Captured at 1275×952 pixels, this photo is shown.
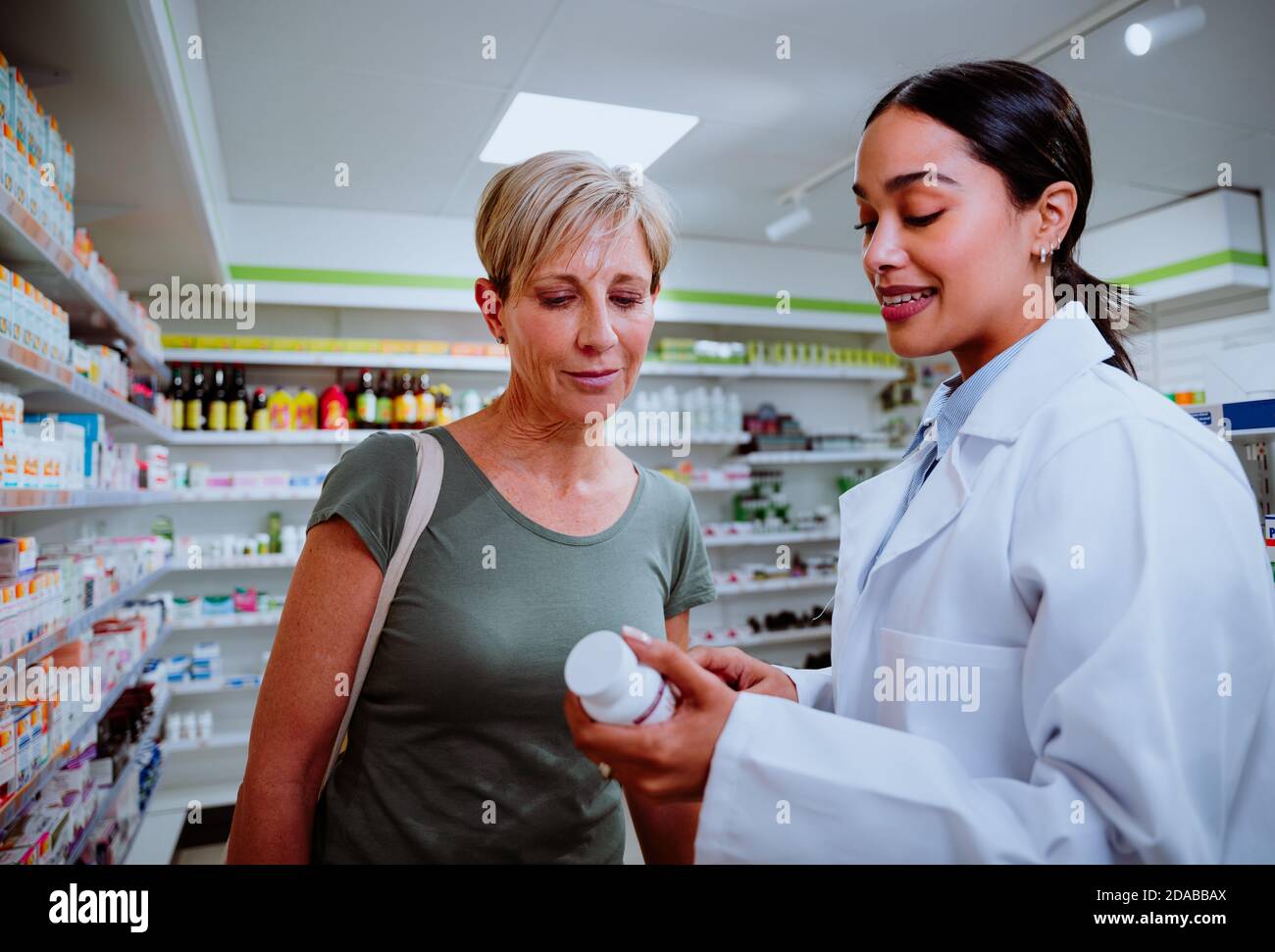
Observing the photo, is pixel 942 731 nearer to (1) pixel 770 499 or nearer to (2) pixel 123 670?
(2) pixel 123 670

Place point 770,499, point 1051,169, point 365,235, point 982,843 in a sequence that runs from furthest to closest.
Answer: point 770,499 < point 365,235 < point 1051,169 < point 982,843

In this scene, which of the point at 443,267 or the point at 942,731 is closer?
the point at 942,731

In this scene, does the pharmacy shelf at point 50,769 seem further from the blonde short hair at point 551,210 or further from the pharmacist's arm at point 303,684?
the blonde short hair at point 551,210

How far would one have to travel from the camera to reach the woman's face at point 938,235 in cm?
87

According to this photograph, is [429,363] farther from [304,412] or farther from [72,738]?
[72,738]

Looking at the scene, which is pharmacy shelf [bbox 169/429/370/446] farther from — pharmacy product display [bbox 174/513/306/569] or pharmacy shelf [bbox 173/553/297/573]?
pharmacy shelf [bbox 173/553/297/573]

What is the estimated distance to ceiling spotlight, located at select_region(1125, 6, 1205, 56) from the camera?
8.53 ft

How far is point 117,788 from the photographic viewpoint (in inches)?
110

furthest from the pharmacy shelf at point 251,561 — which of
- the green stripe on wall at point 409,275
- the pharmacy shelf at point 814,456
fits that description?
the pharmacy shelf at point 814,456

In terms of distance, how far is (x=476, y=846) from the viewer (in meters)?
1.09

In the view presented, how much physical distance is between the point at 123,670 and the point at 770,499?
13.7 feet

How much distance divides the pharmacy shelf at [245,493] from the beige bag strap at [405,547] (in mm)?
3449

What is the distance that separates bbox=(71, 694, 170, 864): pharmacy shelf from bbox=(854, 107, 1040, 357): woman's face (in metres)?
2.52
